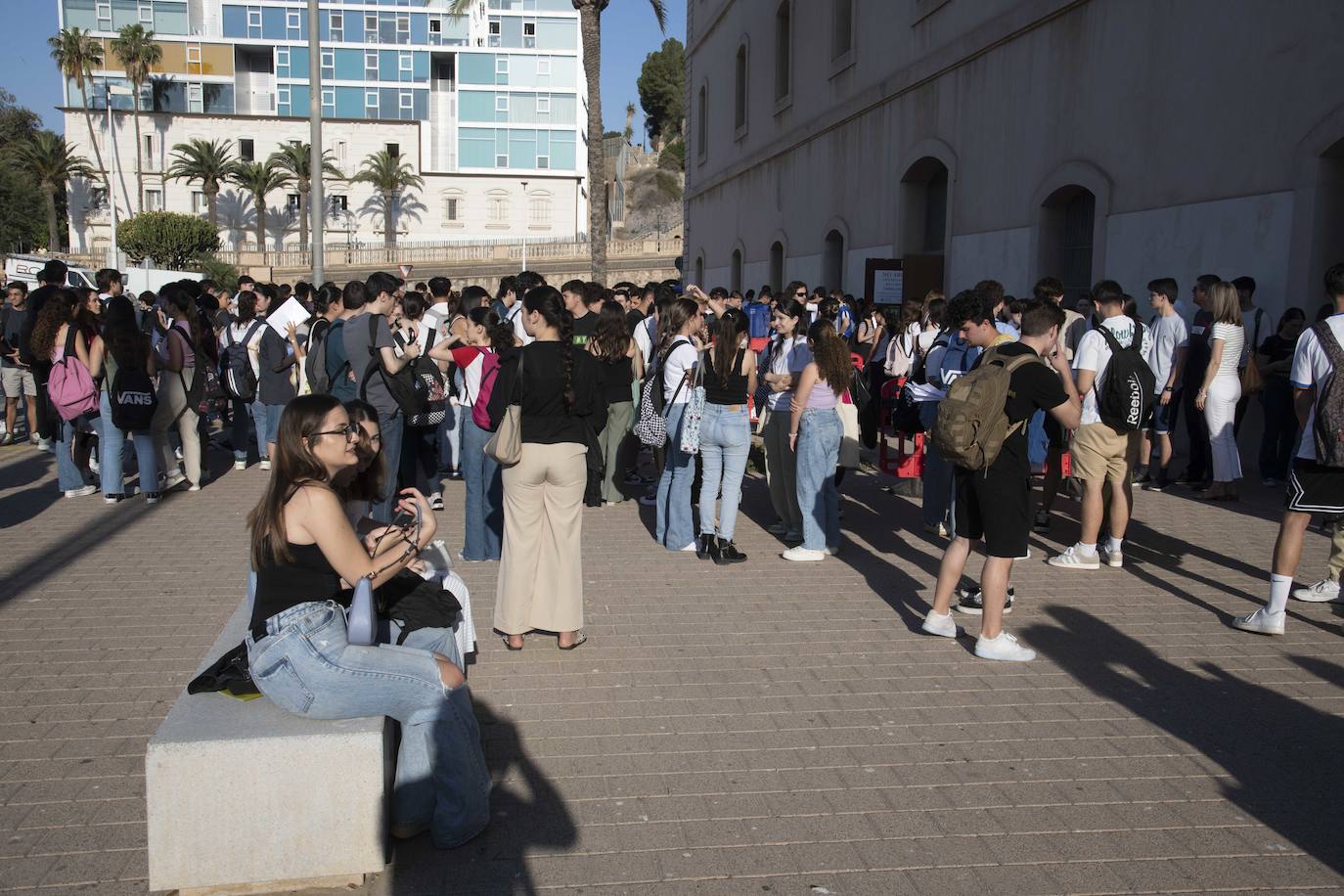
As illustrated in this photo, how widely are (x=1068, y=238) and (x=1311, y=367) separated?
362 inches

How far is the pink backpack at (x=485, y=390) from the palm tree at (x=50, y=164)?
62262mm

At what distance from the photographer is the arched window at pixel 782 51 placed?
27031 millimetres

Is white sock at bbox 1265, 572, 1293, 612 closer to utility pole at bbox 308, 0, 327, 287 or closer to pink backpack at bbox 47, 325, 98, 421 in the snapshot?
pink backpack at bbox 47, 325, 98, 421

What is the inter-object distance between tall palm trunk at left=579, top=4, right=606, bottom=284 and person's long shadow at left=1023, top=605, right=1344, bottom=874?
1966 cm

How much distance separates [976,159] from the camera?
54.5 ft

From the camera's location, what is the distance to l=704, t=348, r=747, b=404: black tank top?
8000 mm

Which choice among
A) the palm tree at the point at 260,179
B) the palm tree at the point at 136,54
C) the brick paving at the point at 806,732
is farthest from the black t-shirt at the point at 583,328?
the palm tree at the point at 136,54

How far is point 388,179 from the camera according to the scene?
212 ft

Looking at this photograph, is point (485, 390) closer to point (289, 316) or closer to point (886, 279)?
point (289, 316)

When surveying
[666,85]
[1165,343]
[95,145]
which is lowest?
[1165,343]

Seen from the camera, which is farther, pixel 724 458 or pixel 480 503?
pixel 724 458

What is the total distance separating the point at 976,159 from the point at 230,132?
5944 centimetres

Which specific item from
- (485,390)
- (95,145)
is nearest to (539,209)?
(95,145)

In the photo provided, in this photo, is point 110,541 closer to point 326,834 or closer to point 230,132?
point 326,834
